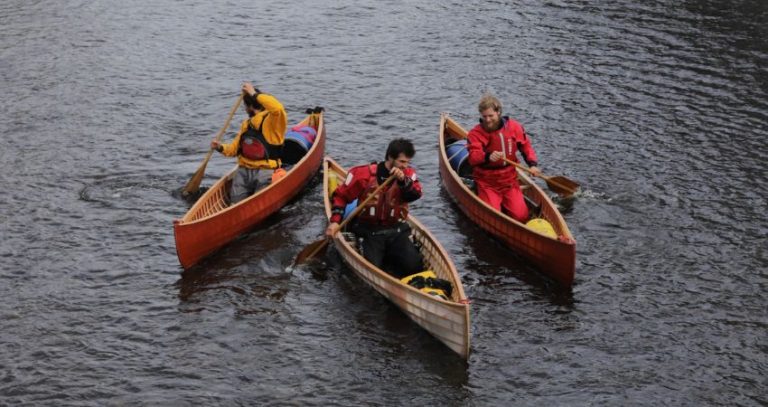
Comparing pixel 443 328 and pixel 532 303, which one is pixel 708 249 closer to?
pixel 532 303

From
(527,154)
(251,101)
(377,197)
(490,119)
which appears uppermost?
(490,119)

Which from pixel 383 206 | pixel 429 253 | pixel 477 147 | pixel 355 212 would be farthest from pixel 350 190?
pixel 477 147

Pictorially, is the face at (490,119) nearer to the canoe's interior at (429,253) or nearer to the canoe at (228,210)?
the canoe's interior at (429,253)

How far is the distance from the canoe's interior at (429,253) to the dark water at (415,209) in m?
0.63

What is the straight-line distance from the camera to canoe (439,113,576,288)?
43.2ft

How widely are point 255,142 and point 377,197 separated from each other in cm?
326

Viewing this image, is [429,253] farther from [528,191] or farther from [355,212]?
[528,191]

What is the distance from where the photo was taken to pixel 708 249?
14.5 metres

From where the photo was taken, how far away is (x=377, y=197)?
13.0 m

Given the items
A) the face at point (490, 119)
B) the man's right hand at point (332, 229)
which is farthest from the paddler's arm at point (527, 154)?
the man's right hand at point (332, 229)

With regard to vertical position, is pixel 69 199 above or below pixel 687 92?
below

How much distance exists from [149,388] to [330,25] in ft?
54.6

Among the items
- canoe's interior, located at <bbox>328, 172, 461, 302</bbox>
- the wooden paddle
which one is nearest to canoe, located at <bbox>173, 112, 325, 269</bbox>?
canoe's interior, located at <bbox>328, 172, 461, 302</bbox>

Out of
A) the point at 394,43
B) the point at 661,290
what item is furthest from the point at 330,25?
the point at 661,290
